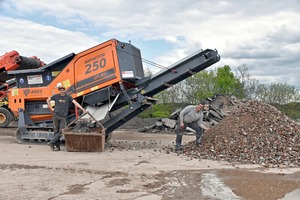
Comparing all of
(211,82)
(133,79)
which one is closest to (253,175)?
(133,79)

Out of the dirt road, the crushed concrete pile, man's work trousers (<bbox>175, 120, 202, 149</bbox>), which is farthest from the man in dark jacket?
the crushed concrete pile

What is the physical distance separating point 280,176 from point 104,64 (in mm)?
5448

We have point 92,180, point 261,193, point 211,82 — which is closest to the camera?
point 261,193

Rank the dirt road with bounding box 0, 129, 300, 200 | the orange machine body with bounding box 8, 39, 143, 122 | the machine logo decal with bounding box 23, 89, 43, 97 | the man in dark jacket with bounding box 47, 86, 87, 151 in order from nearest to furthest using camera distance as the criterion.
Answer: the dirt road with bounding box 0, 129, 300, 200
the man in dark jacket with bounding box 47, 86, 87, 151
the orange machine body with bounding box 8, 39, 143, 122
the machine logo decal with bounding box 23, 89, 43, 97

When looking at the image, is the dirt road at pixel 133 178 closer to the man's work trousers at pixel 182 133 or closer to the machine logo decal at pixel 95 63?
the man's work trousers at pixel 182 133

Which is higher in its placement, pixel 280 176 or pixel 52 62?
pixel 52 62

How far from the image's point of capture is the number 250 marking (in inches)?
418

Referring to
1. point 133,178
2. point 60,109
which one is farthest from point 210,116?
point 133,178

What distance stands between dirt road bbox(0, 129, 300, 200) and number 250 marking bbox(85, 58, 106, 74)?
2524 mm

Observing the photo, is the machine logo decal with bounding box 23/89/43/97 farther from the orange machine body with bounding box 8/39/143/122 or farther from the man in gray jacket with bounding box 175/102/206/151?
the man in gray jacket with bounding box 175/102/206/151

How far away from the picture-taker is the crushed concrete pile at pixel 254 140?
916 centimetres

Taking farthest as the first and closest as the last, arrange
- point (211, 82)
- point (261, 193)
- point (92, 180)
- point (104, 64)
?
point (211, 82)
point (104, 64)
point (92, 180)
point (261, 193)

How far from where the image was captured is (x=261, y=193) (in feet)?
19.6

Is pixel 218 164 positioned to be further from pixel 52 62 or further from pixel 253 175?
pixel 52 62
